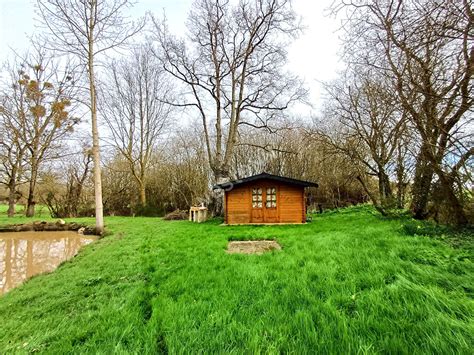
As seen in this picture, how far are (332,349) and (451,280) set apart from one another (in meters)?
2.15

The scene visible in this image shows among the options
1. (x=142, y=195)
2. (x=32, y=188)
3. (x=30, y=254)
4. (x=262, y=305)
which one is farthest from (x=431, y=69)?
(x=32, y=188)

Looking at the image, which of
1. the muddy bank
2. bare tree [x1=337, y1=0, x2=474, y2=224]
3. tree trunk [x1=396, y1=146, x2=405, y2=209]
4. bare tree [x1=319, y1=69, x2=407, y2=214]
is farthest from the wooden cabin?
the muddy bank

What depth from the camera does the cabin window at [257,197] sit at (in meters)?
12.0

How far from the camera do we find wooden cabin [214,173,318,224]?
11.8 m

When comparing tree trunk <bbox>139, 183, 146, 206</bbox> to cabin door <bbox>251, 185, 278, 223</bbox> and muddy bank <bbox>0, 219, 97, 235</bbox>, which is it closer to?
muddy bank <bbox>0, 219, 97, 235</bbox>

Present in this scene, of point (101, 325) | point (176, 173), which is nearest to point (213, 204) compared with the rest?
point (176, 173)

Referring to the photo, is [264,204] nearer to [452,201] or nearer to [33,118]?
[452,201]

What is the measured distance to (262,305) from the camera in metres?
2.70

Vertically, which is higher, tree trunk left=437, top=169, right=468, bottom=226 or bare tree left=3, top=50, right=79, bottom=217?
bare tree left=3, top=50, right=79, bottom=217

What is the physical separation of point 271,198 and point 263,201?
0.42 metres

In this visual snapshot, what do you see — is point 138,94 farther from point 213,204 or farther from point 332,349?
point 332,349

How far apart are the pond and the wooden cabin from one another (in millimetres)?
6348

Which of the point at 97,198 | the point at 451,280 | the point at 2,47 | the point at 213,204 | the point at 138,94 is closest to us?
the point at 451,280

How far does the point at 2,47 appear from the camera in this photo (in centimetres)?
1421
